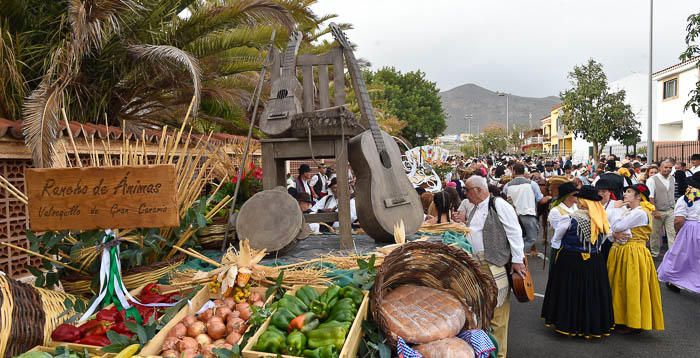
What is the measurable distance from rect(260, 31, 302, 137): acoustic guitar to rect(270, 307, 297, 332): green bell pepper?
1874 millimetres

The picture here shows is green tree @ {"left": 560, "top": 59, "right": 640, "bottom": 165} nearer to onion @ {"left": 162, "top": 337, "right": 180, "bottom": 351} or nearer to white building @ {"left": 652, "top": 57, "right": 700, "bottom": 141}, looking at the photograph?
white building @ {"left": 652, "top": 57, "right": 700, "bottom": 141}

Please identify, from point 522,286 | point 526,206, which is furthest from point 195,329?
point 526,206

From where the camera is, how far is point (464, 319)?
110 inches

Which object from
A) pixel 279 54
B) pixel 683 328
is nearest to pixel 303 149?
pixel 279 54

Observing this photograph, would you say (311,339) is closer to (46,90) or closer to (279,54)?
(279,54)

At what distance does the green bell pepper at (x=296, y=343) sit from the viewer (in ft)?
7.52

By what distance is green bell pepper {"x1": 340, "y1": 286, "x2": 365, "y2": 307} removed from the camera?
2.68 meters

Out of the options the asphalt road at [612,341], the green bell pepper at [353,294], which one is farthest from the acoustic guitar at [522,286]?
the green bell pepper at [353,294]

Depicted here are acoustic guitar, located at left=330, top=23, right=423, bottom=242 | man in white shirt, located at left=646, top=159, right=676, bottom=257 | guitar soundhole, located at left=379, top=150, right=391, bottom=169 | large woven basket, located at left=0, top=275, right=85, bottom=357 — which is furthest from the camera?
man in white shirt, located at left=646, top=159, right=676, bottom=257

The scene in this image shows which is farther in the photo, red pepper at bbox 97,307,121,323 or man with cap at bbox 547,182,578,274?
man with cap at bbox 547,182,578,274

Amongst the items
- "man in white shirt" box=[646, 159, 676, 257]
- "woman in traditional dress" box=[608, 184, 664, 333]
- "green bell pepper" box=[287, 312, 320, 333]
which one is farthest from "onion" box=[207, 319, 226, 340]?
"man in white shirt" box=[646, 159, 676, 257]

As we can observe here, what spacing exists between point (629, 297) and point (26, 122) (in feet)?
20.7

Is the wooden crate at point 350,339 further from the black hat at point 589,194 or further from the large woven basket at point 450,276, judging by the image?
the black hat at point 589,194

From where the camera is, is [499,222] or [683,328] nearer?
[499,222]
